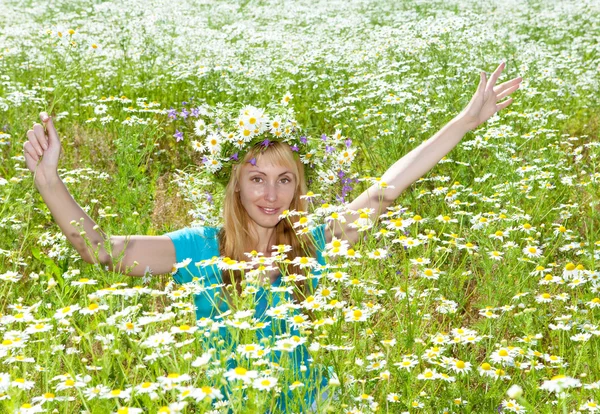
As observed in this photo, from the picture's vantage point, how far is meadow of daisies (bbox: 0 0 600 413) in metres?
2.23

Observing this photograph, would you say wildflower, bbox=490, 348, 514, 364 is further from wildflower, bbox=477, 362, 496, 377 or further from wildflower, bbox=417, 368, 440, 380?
wildflower, bbox=417, 368, 440, 380

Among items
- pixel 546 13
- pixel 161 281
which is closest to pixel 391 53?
pixel 161 281

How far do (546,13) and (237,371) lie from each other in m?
12.6

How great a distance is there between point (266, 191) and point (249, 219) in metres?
0.24

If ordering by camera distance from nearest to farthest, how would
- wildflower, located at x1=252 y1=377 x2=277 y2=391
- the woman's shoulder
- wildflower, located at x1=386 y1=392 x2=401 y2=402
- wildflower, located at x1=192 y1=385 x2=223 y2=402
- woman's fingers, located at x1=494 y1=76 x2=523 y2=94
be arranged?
wildflower, located at x1=192 y1=385 x2=223 y2=402 < wildflower, located at x1=252 y1=377 x2=277 y2=391 < wildflower, located at x1=386 y1=392 x2=401 y2=402 < the woman's shoulder < woman's fingers, located at x1=494 y1=76 x2=523 y2=94

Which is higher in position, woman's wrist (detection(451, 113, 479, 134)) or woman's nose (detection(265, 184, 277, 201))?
woman's wrist (detection(451, 113, 479, 134))

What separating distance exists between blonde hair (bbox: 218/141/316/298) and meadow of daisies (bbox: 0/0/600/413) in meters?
0.29

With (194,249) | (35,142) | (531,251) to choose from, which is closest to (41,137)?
(35,142)

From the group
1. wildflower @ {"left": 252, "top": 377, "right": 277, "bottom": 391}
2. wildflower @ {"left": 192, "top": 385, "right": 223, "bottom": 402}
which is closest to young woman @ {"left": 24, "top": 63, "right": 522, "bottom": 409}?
wildflower @ {"left": 252, "top": 377, "right": 277, "bottom": 391}

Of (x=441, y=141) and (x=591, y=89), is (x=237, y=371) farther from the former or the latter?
(x=591, y=89)

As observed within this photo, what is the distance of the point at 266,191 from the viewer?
10.9 ft

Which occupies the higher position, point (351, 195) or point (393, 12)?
point (393, 12)

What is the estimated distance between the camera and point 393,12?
15.0 meters

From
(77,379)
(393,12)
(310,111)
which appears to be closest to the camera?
(77,379)
